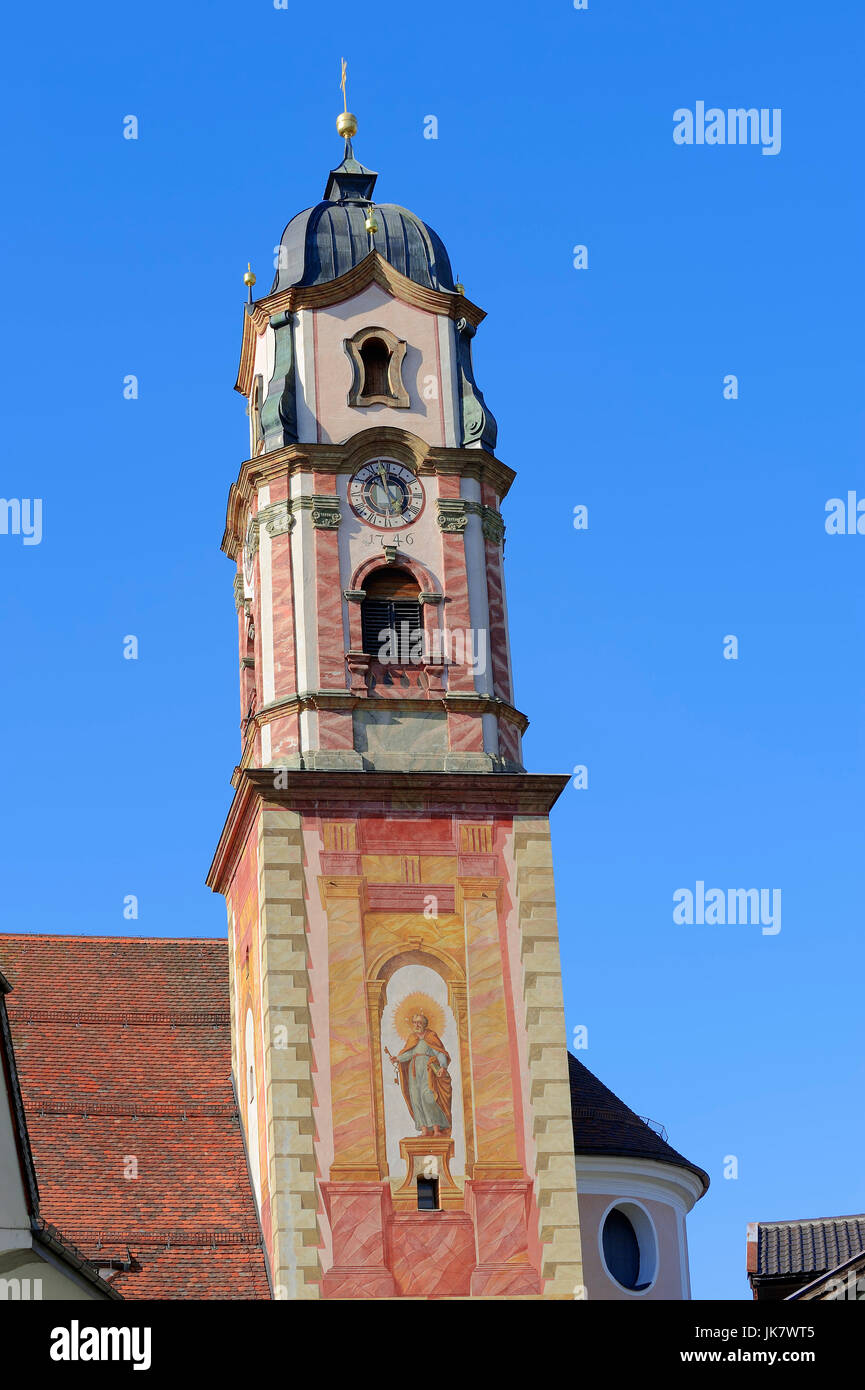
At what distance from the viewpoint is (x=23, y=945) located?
128 ft

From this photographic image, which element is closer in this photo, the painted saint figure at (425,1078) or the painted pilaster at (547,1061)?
the painted pilaster at (547,1061)

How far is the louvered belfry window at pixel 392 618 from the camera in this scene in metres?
34.9

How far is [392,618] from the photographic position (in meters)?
35.1

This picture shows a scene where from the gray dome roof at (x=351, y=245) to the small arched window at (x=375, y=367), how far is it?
1324 mm

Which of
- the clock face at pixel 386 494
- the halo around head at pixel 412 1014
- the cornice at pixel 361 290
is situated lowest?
the halo around head at pixel 412 1014

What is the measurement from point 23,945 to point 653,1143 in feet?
35.9

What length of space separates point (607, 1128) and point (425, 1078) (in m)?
5.20

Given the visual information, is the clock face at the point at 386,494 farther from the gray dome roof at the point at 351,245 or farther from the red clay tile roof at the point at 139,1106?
the red clay tile roof at the point at 139,1106

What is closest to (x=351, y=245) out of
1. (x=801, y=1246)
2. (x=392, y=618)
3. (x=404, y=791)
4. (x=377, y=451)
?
(x=377, y=451)

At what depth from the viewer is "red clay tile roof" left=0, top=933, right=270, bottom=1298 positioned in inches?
1291

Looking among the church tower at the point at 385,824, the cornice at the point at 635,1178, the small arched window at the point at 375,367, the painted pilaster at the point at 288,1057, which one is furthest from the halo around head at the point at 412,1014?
the small arched window at the point at 375,367
